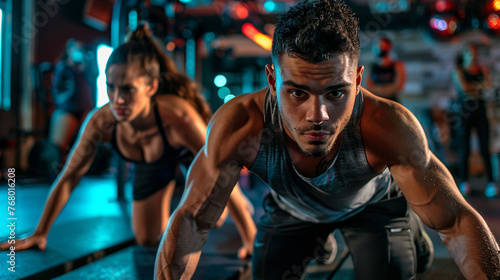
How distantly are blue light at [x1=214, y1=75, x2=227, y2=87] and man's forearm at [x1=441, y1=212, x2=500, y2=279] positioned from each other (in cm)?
868

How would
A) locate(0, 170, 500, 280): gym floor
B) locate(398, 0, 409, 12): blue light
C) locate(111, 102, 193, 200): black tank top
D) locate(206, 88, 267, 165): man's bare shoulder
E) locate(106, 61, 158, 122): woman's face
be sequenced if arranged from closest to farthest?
locate(206, 88, 267, 165): man's bare shoulder
locate(0, 170, 500, 280): gym floor
locate(106, 61, 158, 122): woman's face
locate(111, 102, 193, 200): black tank top
locate(398, 0, 409, 12): blue light

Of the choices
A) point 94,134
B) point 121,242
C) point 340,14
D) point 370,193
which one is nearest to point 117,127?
point 94,134

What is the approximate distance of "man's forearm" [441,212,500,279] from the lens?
0.89m

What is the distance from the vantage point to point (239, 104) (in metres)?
1.05

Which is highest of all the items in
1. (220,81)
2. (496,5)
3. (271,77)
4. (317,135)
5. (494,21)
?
(496,5)

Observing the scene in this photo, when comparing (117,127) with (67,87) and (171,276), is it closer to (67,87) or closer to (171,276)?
(171,276)

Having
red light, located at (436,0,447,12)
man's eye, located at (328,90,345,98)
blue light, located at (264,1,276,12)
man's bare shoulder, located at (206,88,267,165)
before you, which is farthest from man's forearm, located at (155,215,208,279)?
blue light, located at (264,1,276,12)

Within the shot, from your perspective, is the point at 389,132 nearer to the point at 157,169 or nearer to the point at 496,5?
the point at 157,169

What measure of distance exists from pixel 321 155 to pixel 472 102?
114 inches

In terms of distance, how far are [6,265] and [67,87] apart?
326 cm

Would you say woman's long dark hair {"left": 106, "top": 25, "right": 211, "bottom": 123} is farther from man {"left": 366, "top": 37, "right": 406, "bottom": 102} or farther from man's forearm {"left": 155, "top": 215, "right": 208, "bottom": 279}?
man {"left": 366, "top": 37, "right": 406, "bottom": 102}

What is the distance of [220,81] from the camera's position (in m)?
9.73

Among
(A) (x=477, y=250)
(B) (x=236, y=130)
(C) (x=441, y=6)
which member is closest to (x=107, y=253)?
(B) (x=236, y=130)

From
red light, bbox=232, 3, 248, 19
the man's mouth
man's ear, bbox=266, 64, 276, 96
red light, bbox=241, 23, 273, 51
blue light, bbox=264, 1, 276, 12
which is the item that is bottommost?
the man's mouth
